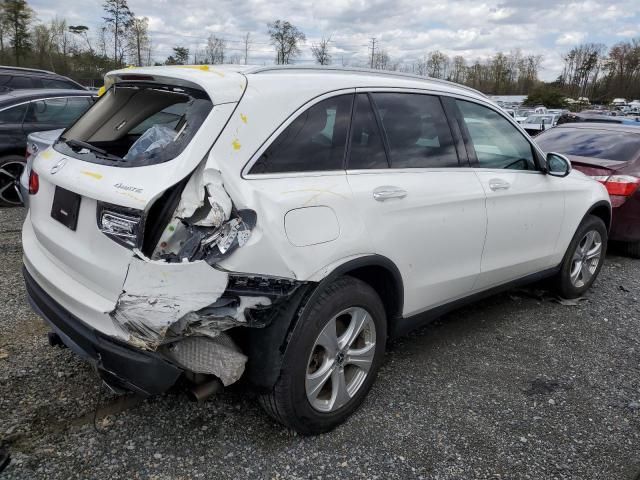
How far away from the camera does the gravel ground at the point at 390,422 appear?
2.54 meters

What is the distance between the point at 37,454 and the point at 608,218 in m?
5.01

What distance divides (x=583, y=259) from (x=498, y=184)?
186 cm

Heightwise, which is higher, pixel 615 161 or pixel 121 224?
pixel 615 161

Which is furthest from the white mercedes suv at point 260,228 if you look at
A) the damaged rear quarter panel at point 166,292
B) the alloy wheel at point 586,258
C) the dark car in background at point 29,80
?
the dark car in background at point 29,80

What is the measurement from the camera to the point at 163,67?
9.34 feet

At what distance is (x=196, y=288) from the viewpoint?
6.91 ft

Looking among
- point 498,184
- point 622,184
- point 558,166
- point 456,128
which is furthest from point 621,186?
point 456,128

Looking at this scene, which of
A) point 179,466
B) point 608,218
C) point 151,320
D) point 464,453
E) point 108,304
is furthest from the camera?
point 608,218

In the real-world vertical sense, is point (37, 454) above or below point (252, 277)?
below

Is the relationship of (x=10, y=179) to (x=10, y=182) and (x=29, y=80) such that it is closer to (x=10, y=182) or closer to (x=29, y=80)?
(x=10, y=182)

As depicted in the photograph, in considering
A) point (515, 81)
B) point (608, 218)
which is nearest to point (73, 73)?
point (608, 218)

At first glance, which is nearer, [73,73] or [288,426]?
[288,426]

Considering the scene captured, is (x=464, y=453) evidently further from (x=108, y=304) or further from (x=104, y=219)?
(x=104, y=219)

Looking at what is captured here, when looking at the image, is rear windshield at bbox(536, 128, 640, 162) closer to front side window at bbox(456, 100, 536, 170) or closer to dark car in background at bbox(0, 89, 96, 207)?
front side window at bbox(456, 100, 536, 170)
